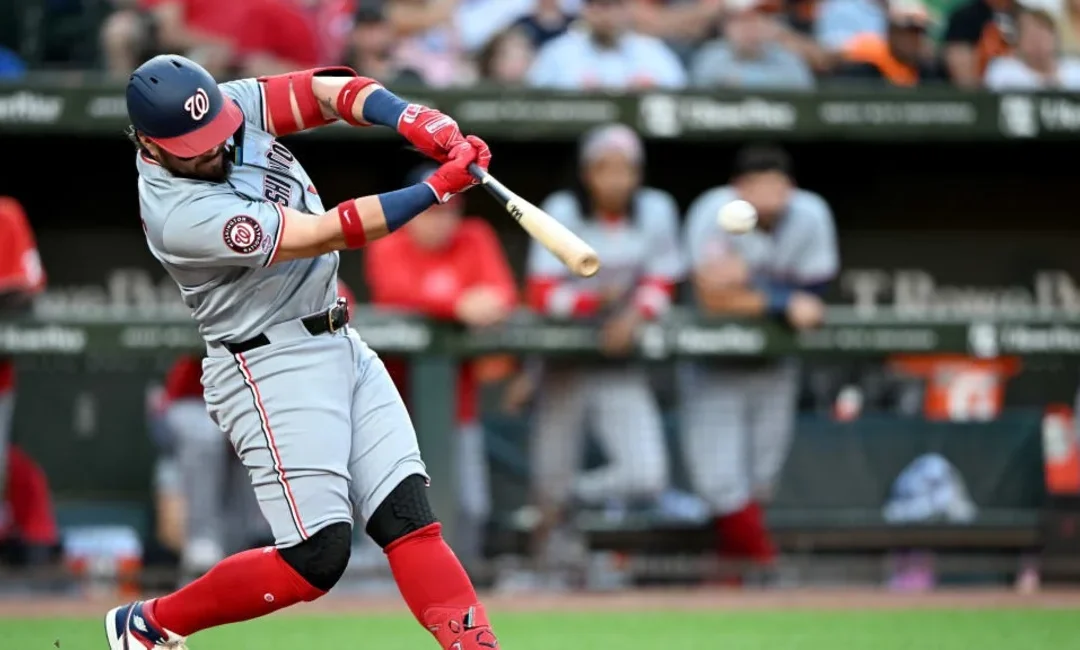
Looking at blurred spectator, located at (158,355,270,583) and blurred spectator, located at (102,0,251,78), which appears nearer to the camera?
blurred spectator, located at (158,355,270,583)

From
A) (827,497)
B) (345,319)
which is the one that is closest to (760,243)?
(827,497)

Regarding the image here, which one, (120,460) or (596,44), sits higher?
(596,44)

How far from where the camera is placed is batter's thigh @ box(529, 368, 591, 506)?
6645 millimetres

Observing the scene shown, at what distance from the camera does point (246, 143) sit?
400 centimetres

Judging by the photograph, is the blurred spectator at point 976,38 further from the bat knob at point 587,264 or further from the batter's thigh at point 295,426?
the batter's thigh at point 295,426

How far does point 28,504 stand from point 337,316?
10.4 ft

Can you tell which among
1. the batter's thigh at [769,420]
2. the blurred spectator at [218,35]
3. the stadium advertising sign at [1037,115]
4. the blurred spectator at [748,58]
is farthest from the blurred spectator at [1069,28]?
the blurred spectator at [218,35]

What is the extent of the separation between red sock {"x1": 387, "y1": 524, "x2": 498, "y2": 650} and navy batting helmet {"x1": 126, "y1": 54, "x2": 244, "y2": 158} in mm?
1074

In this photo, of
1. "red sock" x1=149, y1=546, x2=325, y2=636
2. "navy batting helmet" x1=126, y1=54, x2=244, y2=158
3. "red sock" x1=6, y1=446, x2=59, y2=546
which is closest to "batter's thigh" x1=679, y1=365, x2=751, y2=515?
"red sock" x1=6, y1=446, x2=59, y2=546

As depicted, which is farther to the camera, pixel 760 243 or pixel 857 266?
pixel 857 266

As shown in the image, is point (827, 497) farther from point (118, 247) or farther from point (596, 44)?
point (118, 247)

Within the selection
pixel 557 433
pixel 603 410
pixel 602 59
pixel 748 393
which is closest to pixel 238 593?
pixel 557 433

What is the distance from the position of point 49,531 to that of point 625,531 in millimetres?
2421

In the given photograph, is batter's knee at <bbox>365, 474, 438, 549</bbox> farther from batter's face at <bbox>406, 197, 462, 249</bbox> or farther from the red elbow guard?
batter's face at <bbox>406, 197, 462, 249</bbox>
